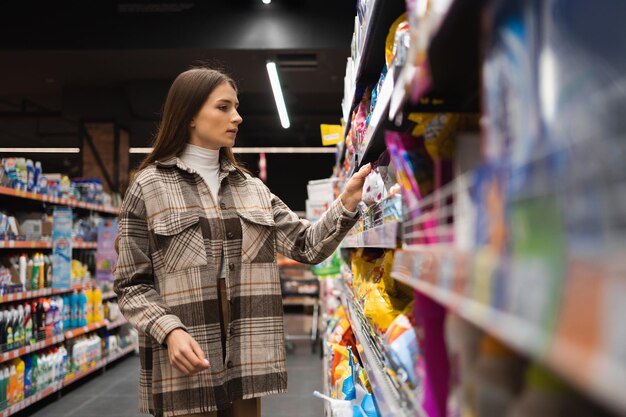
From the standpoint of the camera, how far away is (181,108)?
213 centimetres

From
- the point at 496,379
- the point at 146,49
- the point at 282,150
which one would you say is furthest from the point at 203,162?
the point at 282,150

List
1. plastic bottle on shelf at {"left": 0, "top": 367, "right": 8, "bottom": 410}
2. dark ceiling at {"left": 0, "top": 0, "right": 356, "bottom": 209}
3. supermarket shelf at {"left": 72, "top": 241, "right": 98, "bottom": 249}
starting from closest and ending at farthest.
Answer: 1. plastic bottle on shelf at {"left": 0, "top": 367, "right": 8, "bottom": 410}
2. supermarket shelf at {"left": 72, "top": 241, "right": 98, "bottom": 249}
3. dark ceiling at {"left": 0, "top": 0, "right": 356, "bottom": 209}

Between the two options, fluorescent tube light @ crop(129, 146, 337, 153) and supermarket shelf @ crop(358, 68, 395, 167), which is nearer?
supermarket shelf @ crop(358, 68, 395, 167)

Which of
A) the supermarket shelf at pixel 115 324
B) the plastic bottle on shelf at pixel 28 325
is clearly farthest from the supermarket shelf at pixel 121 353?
the plastic bottle on shelf at pixel 28 325

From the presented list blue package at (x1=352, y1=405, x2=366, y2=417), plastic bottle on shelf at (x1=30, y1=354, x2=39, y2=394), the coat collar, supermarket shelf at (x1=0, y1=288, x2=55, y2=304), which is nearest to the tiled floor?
plastic bottle on shelf at (x1=30, y1=354, x2=39, y2=394)

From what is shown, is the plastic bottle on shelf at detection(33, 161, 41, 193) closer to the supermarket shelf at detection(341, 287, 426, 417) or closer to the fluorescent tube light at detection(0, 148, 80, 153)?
the supermarket shelf at detection(341, 287, 426, 417)

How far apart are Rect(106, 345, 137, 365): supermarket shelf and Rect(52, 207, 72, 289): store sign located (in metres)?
1.40

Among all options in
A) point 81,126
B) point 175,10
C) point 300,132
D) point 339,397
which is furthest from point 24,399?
point 300,132

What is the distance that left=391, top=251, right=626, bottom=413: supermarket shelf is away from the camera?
1.15ft

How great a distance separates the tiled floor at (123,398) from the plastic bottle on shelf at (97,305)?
0.60m

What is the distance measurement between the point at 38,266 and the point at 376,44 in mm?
3886

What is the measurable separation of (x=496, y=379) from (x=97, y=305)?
20.0 ft

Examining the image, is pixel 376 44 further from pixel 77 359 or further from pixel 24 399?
pixel 77 359

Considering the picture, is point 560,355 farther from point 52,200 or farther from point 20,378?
point 52,200
